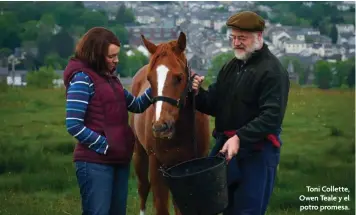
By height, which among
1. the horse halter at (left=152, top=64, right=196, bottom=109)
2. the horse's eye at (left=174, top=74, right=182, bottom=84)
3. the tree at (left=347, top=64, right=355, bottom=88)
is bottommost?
the tree at (left=347, top=64, right=355, bottom=88)

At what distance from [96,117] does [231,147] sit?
783 mm

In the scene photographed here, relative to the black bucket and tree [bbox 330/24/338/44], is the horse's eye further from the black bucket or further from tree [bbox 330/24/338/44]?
tree [bbox 330/24/338/44]

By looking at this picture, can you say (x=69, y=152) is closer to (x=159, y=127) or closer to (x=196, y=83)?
(x=196, y=83)

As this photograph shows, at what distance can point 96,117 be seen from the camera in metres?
3.57

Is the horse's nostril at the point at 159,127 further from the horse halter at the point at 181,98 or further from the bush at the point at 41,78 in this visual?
the bush at the point at 41,78

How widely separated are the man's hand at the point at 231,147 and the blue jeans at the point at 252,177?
15 cm

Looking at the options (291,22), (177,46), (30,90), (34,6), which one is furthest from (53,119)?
(177,46)

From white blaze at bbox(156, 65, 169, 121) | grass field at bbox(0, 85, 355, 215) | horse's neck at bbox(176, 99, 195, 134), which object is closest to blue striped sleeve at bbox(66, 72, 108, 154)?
white blaze at bbox(156, 65, 169, 121)

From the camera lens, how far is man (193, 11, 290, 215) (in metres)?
3.58

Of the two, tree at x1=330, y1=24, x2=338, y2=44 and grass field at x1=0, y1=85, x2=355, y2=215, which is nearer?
grass field at x1=0, y1=85, x2=355, y2=215

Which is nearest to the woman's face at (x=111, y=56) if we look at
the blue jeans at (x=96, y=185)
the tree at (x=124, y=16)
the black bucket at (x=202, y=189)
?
the blue jeans at (x=96, y=185)

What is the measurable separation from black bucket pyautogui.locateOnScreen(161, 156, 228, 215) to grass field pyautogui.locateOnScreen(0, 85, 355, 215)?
2.98 meters

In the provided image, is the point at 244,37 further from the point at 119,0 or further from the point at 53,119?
the point at 119,0

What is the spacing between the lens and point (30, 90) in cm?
931
